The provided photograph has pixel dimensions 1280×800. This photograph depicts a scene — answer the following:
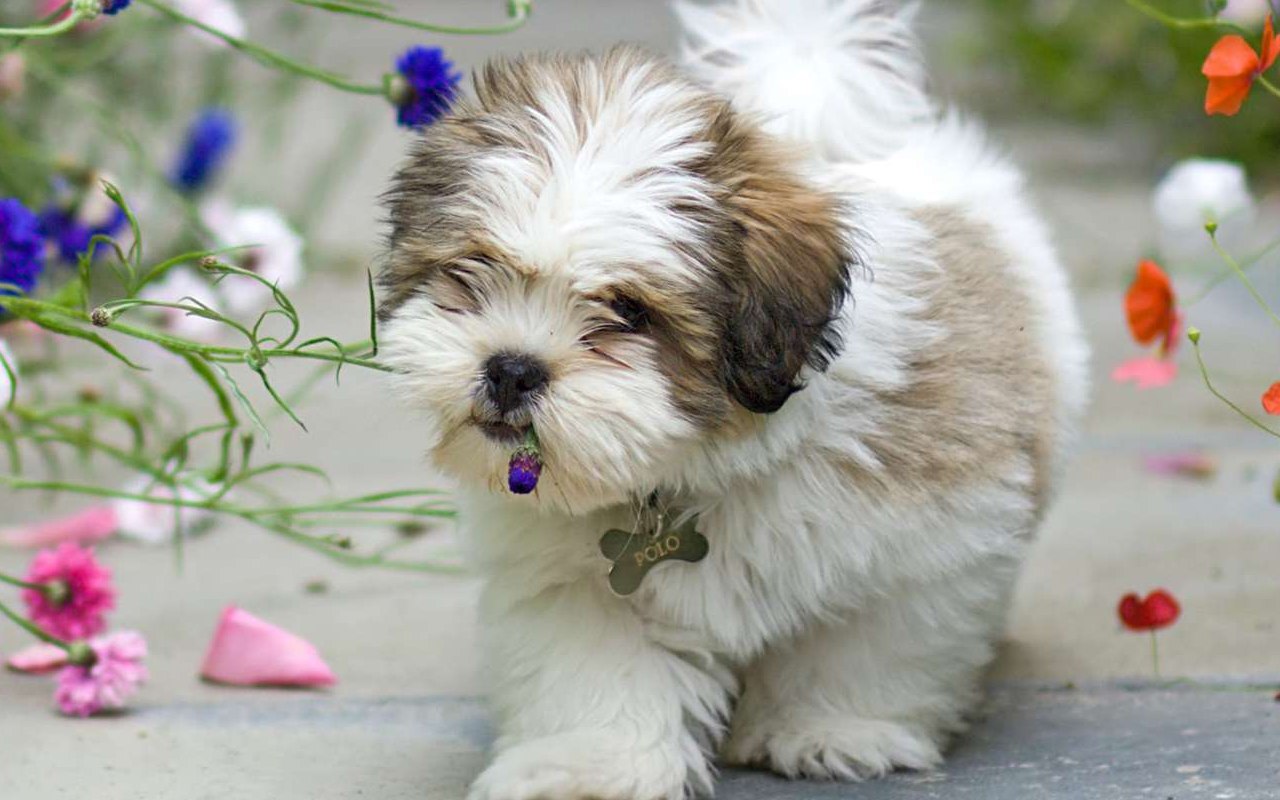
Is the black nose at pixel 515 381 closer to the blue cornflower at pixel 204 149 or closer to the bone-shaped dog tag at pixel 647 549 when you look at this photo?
the bone-shaped dog tag at pixel 647 549

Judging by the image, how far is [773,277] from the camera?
2529 millimetres

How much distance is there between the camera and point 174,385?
5.64m

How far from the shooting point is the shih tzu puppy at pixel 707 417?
2436mm

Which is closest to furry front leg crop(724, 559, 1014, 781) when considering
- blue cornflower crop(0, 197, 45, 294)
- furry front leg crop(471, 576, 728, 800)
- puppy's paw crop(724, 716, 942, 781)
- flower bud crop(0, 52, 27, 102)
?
puppy's paw crop(724, 716, 942, 781)

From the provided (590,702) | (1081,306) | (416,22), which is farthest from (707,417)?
(1081,306)

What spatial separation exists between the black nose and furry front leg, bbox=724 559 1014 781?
2.49 ft

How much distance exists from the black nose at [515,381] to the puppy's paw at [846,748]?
2.76 ft

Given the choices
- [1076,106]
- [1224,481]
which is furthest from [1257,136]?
[1224,481]

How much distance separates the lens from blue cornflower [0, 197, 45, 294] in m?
3.13

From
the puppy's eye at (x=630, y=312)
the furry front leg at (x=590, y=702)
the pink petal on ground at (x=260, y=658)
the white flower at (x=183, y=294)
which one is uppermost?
the puppy's eye at (x=630, y=312)

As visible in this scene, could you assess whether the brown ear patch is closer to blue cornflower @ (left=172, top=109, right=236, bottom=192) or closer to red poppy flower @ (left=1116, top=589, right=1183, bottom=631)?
red poppy flower @ (left=1116, top=589, right=1183, bottom=631)

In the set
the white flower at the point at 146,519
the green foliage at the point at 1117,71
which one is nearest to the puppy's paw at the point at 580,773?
the white flower at the point at 146,519

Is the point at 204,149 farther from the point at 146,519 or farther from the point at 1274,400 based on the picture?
the point at 1274,400

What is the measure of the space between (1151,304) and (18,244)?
2.10 metres
